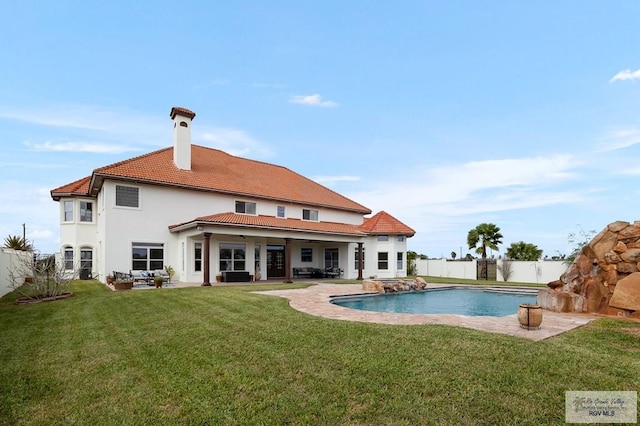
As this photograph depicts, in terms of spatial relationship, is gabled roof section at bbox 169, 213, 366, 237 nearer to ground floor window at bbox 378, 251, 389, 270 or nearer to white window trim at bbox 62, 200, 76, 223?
ground floor window at bbox 378, 251, 389, 270

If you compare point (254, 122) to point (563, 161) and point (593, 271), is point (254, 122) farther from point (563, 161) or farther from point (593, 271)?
point (593, 271)

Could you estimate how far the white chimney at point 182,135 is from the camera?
71.7ft

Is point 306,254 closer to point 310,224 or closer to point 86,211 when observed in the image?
point 310,224

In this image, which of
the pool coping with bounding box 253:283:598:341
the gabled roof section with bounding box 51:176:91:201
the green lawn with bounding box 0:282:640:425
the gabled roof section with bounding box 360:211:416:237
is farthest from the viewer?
the gabled roof section with bounding box 360:211:416:237

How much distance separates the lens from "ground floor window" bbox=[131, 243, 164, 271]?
63.3ft

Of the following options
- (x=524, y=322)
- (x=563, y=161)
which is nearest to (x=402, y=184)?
(x=563, y=161)

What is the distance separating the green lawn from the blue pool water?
565 cm

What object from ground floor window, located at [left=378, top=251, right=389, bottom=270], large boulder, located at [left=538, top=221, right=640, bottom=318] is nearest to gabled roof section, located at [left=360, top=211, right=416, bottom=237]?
ground floor window, located at [left=378, top=251, right=389, bottom=270]

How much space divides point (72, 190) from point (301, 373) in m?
24.7

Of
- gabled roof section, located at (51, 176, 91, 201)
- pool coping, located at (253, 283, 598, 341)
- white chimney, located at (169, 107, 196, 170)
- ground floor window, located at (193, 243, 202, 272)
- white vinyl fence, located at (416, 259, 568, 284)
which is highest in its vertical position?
white chimney, located at (169, 107, 196, 170)

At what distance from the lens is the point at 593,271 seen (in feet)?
34.1

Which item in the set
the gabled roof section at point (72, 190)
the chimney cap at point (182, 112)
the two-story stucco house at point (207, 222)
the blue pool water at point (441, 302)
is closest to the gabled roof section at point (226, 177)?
the two-story stucco house at point (207, 222)

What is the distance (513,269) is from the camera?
27.9m

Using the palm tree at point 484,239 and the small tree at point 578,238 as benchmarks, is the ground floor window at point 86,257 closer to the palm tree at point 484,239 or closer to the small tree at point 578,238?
the palm tree at point 484,239
